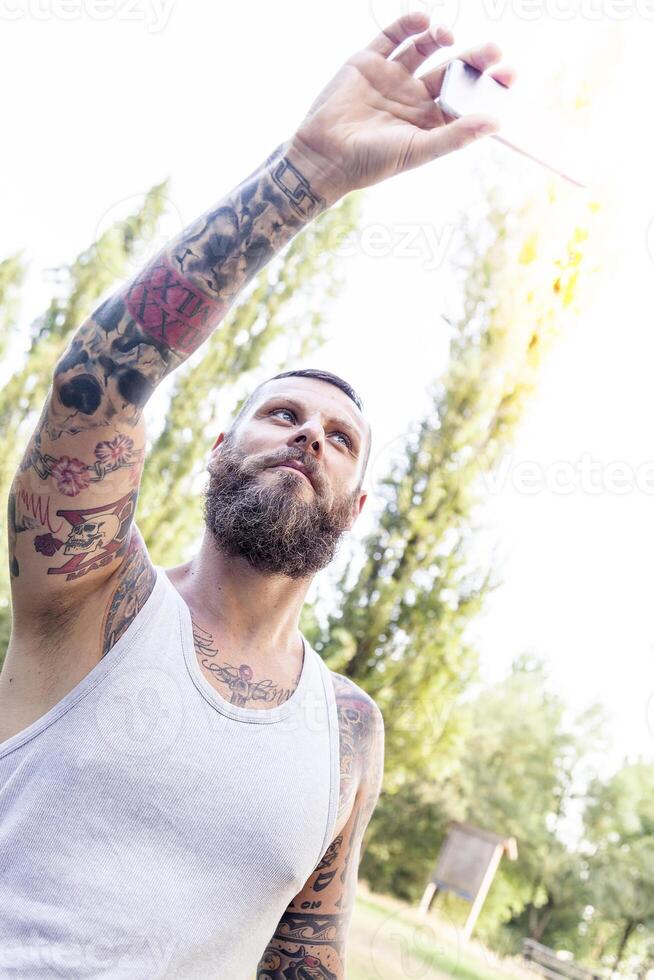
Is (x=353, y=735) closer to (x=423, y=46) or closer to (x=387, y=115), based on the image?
(x=387, y=115)

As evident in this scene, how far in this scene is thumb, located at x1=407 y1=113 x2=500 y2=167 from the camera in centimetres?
119

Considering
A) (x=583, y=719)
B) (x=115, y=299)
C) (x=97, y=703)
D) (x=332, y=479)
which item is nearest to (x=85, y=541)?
(x=97, y=703)

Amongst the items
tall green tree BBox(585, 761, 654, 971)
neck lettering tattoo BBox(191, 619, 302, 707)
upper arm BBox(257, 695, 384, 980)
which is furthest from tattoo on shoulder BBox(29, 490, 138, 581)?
tall green tree BBox(585, 761, 654, 971)

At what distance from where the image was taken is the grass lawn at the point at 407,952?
26.1ft

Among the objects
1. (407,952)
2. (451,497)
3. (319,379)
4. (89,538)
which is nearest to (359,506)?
(319,379)

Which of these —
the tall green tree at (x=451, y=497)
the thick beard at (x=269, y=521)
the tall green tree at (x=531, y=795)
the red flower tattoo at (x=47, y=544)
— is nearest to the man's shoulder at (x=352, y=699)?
the thick beard at (x=269, y=521)


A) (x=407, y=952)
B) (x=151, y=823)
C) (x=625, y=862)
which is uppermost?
(x=625, y=862)

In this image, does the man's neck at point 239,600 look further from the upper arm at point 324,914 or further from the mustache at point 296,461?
the upper arm at point 324,914

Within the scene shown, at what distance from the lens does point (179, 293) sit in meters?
1.27

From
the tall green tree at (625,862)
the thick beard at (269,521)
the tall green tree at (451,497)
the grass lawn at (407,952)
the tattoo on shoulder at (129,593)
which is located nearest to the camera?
the tattoo on shoulder at (129,593)

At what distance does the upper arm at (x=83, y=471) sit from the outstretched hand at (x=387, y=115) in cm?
40

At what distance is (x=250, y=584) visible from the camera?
1.81 meters

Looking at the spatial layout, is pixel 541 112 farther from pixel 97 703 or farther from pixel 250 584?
pixel 97 703

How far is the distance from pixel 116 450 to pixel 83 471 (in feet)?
0.20
